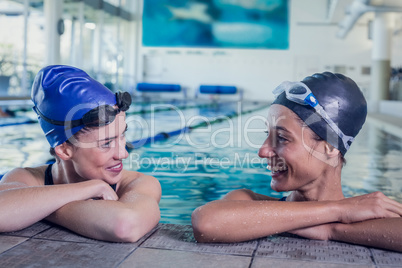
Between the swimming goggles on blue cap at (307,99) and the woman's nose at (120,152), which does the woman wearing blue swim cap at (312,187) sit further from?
the woman's nose at (120,152)

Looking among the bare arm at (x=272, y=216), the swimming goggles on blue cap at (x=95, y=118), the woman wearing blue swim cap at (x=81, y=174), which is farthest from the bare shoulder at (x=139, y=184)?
the bare arm at (x=272, y=216)

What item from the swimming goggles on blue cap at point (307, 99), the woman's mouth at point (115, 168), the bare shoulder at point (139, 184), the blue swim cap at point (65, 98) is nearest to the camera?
the swimming goggles on blue cap at point (307, 99)

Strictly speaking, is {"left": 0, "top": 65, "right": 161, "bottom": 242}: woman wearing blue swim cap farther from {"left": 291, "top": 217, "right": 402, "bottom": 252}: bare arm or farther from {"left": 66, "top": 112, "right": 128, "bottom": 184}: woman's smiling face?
{"left": 291, "top": 217, "right": 402, "bottom": 252}: bare arm

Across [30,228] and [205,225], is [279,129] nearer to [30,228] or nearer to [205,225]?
[205,225]

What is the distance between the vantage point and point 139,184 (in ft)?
6.84

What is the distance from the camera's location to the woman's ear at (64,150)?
193 cm

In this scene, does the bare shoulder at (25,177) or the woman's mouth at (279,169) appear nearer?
the woman's mouth at (279,169)

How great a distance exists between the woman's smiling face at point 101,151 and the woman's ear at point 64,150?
20 millimetres

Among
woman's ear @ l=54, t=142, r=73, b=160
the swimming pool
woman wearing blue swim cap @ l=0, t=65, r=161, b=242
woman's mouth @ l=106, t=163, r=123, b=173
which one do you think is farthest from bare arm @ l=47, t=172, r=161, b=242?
the swimming pool

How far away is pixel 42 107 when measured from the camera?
1892 mm

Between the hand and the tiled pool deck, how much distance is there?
0.12 m

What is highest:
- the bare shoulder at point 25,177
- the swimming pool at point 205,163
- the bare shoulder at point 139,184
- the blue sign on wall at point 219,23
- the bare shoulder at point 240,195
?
the blue sign on wall at point 219,23

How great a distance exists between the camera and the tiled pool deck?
1462 mm

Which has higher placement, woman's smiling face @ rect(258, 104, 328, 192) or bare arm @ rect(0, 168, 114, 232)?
woman's smiling face @ rect(258, 104, 328, 192)
